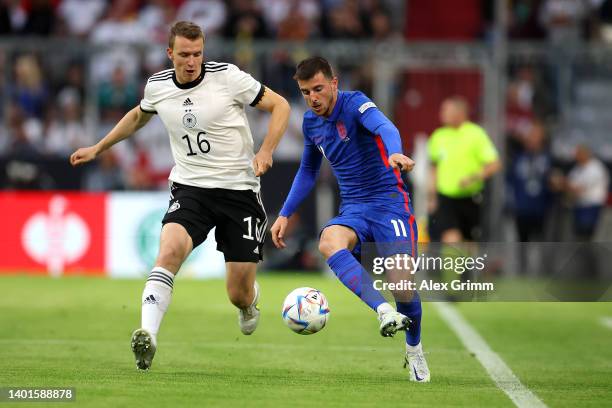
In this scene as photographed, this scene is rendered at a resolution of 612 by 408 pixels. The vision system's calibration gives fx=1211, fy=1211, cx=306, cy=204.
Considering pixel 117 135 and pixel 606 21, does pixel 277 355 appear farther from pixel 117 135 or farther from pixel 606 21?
pixel 606 21

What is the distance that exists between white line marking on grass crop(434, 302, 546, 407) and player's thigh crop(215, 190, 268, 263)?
199 centimetres

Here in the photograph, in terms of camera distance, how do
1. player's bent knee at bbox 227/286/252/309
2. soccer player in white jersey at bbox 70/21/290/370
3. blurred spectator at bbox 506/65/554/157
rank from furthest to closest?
1. blurred spectator at bbox 506/65/554/157
2. player's bent knee at bbox 227/286/252/309
3. soccer player in white jersey at bbox 70/21/290/370

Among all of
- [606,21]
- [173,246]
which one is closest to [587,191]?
[606,21]

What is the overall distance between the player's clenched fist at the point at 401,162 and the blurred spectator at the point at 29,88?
14.2 m

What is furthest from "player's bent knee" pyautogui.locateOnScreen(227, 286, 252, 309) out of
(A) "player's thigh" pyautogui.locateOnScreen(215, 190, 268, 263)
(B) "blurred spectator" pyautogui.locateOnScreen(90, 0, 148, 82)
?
(B) "blurred spectator" pyautogui.locateOnScreen(90, 0, 148, 82)

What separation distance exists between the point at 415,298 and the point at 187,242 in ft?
5.36

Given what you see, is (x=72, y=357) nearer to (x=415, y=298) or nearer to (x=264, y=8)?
(x=415, y=298)

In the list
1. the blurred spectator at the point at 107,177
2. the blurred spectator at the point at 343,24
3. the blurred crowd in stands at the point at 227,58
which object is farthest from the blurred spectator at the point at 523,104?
the blurred spectator at the point at 107,177

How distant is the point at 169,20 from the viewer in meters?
21.9

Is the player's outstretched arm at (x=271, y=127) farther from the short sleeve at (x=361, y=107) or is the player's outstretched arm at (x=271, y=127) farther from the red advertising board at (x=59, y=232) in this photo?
the red advertising board at (x=59, y=232)

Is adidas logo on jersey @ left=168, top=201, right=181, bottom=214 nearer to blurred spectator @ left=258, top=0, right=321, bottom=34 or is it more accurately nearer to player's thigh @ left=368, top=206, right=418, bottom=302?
player's thigh @ left=368, top=206, right=418, bottom=302

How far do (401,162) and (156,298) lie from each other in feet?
6.51

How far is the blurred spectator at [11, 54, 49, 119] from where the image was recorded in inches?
806

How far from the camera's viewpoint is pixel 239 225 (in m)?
8.94
